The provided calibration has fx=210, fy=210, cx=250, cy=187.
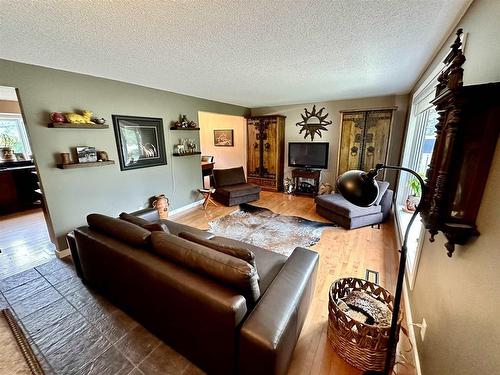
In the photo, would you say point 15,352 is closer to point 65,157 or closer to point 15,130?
point 65,157

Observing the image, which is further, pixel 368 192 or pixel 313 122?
pixel 313 122

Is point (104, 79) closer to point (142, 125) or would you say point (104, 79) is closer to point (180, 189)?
point (142, 125)

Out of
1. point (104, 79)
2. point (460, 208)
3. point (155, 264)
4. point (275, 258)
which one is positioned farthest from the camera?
point (104, 79)

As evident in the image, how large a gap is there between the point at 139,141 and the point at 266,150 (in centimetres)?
319

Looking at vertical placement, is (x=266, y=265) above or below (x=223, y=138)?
below

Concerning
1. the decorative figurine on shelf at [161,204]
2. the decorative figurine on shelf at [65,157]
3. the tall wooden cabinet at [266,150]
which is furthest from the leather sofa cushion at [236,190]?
the decorative figurine on shelf at [65,157]

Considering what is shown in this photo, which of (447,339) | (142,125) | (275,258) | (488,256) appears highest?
(142,125)

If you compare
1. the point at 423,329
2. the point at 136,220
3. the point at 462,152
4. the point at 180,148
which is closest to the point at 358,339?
the point at 423,329

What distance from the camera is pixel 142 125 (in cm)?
353

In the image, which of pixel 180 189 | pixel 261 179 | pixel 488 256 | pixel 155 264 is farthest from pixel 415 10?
pixel 261 179

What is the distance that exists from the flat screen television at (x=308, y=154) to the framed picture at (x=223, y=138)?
7.25 feet

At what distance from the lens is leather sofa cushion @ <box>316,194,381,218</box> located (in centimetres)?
342

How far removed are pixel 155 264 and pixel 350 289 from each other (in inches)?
60.9

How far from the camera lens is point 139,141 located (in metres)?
3.53
